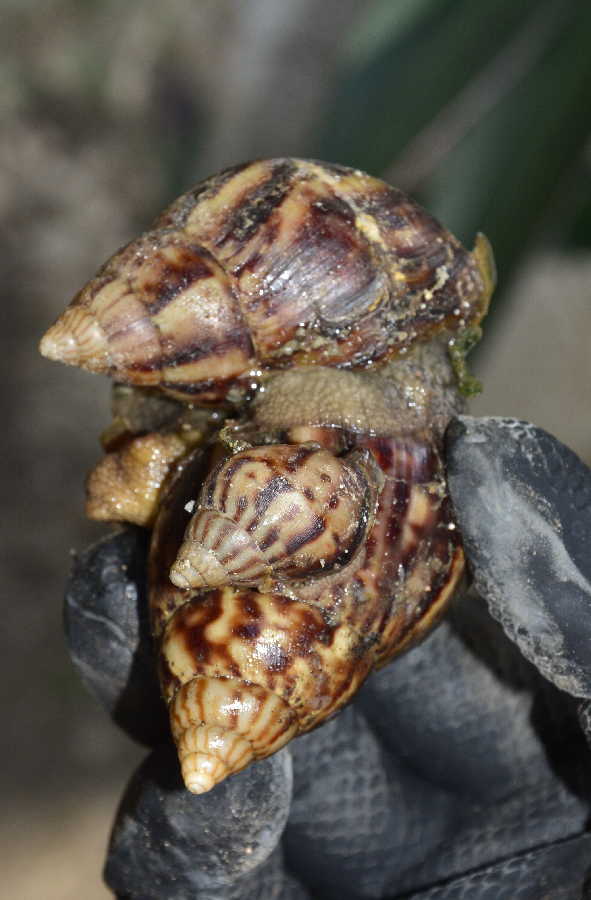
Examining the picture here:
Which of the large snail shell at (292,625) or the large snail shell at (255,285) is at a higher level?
the large snail shell at (255,285)

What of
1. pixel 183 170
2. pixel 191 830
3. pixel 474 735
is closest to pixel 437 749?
pixel 474 735

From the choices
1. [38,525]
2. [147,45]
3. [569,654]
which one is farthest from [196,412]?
[147,45]

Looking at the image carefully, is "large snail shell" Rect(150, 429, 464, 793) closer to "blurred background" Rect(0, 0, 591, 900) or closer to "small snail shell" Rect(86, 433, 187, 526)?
"small snail shell" Rect(86, 433, 187, 526)

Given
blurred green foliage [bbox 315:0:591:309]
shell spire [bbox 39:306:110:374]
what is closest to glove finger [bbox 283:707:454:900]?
shell spire [bbox 39:306:110:374]

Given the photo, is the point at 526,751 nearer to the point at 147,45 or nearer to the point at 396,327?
the point at 396,327

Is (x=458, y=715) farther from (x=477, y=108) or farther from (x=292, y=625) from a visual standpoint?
(x=477, y=108)

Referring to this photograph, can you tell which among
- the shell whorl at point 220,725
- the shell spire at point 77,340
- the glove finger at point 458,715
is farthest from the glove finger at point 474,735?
the shell spire at point 77,340

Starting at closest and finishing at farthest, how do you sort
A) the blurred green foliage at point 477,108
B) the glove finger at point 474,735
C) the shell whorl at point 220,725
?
the shell whorl at point 220,725 → the glove finger at point 474,735 → the blurred green foliage at point 477,108

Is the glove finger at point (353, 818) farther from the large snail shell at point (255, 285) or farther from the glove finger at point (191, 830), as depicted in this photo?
the large snail shell at point (255, 285)
